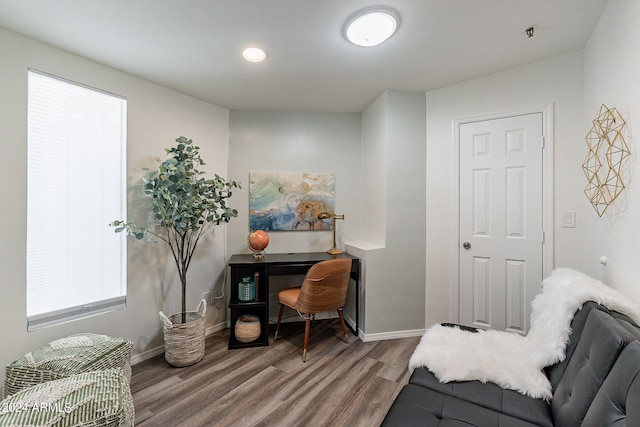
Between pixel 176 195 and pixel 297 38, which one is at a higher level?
pixel 297 38

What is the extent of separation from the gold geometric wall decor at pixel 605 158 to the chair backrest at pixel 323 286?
1.75 metres

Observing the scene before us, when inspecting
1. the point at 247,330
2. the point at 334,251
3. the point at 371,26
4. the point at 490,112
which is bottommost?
the point at 247,330

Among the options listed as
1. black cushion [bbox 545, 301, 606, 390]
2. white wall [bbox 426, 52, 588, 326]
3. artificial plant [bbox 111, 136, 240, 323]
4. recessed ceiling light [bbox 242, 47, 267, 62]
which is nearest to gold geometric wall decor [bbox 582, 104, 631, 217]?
white wall [bbox 426, 52, 588, 326]

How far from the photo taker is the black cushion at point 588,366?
948 mm

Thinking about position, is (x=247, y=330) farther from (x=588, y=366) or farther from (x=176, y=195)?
(x=588, y=366)

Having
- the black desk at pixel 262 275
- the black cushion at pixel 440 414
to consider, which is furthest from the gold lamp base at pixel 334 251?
the black cushion at pixel 440 414

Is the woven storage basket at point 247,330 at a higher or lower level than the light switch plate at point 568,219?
lower

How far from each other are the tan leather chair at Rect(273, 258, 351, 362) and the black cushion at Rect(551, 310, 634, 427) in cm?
156

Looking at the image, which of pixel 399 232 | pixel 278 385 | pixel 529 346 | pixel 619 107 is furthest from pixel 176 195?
pixel 619 107

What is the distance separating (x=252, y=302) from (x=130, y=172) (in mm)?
1544

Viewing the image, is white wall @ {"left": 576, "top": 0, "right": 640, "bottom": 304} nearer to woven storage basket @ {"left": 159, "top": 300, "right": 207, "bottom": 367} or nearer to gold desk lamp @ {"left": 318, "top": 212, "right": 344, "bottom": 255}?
gold desk lamp @ {"left": 318, "top": 212, "right": 344, "bottom": 255}

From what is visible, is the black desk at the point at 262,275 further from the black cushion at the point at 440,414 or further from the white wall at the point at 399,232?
the black cushion at the point at 440,414

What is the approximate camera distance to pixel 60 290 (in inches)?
78.9

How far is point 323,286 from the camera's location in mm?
2457
